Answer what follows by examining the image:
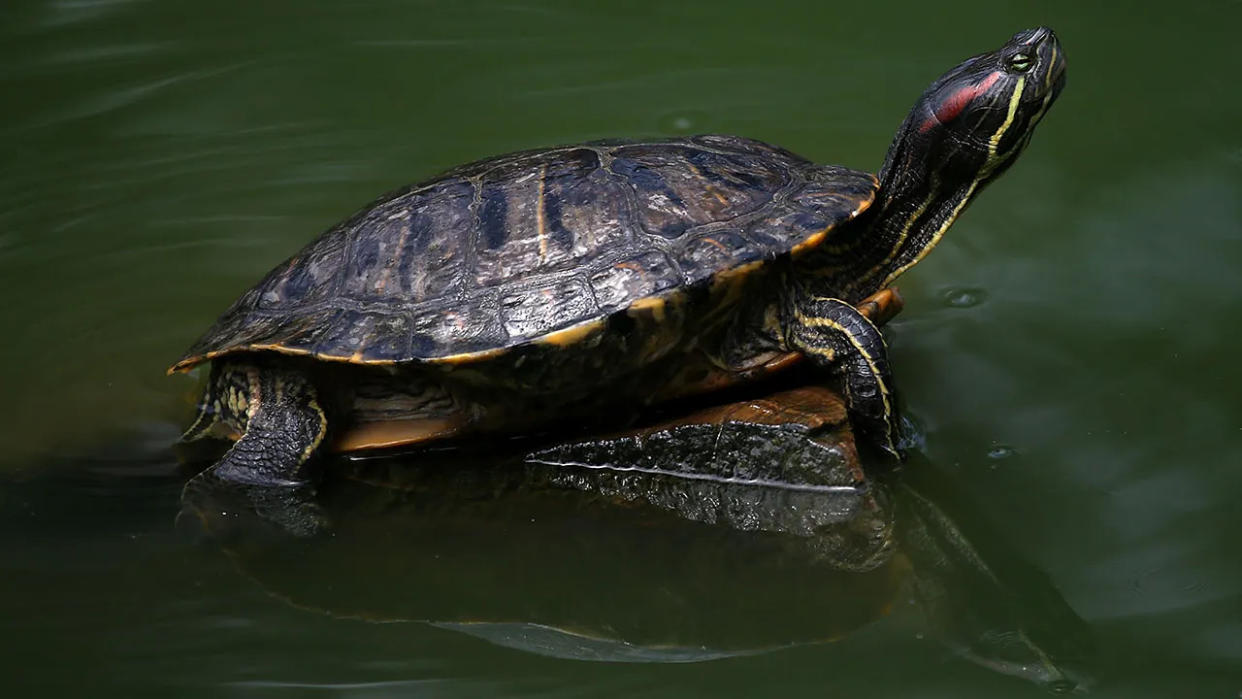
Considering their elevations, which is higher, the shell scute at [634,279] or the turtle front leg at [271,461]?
the shell scute at [634,279]

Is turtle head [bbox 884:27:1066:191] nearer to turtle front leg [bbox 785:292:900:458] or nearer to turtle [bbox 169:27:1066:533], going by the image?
turtle [bbox 169:27:1066:533]

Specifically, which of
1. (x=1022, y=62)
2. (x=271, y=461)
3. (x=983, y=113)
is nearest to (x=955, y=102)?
(x=983, y=113)

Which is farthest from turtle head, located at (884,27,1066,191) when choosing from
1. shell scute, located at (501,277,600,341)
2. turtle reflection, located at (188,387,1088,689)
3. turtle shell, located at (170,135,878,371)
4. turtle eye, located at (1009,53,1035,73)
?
shell scute, located at (501,277,600,341)

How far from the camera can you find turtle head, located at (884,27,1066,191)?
172 inches

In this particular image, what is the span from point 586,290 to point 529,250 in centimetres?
31

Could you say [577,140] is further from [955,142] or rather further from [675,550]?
[675,550]

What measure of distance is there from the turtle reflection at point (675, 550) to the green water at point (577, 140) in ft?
0.37

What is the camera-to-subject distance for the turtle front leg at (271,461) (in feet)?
13.7

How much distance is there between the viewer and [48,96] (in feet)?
24.2

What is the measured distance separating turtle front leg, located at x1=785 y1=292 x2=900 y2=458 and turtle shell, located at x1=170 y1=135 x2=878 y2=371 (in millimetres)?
267

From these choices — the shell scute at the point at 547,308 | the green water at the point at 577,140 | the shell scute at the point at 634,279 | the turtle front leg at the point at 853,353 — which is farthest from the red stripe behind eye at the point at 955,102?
the shell scute at the point at 547,308

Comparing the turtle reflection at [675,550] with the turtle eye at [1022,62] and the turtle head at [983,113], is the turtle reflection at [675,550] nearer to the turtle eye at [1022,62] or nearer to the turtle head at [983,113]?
the turtle head at [983,113]

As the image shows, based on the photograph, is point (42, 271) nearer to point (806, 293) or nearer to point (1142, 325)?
point (806, 293)

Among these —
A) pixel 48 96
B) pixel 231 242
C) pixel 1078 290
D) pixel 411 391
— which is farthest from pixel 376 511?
pixel 48 96
